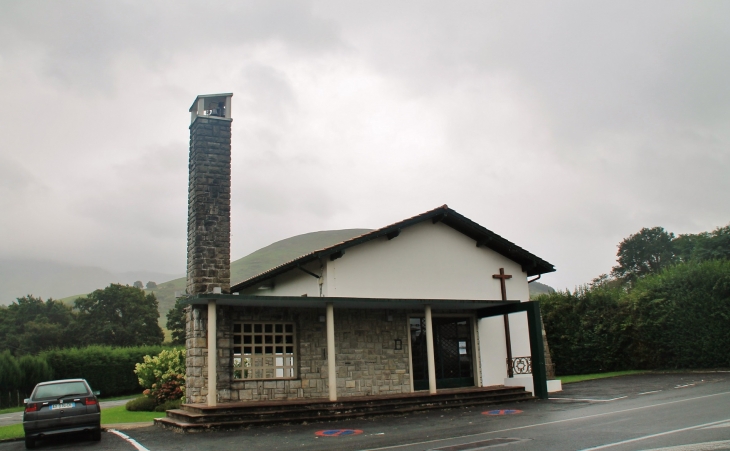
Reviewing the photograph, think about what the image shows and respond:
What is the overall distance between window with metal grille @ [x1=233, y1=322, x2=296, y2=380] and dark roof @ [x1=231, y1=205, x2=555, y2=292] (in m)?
1.93

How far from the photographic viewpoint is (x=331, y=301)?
15102mm

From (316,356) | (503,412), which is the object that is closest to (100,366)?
(316,356)

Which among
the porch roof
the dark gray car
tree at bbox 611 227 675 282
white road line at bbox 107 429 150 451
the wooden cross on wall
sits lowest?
white road line at bbox 107 429 150 451

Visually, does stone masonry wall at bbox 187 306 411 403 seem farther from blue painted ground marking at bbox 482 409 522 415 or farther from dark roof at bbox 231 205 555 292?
blue painted ground marking at bbox 482 409 522 415

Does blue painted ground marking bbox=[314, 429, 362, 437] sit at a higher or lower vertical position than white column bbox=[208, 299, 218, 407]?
lower

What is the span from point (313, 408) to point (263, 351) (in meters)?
2.42

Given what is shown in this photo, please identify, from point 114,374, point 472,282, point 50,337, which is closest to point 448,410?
point 472,282

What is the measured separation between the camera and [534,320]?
16.9m

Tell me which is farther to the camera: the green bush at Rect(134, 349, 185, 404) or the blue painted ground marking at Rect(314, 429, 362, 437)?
the green bush at Rect(134, 349, 185, 404)

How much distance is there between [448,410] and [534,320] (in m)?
3.89

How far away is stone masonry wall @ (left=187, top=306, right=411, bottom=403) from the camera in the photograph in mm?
14906

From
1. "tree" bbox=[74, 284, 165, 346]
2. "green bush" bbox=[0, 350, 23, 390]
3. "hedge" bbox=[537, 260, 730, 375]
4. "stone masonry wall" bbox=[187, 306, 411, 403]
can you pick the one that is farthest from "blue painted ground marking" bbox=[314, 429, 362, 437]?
"tree" bbox=[74, 284, 165, 346]

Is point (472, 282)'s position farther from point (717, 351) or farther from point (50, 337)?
point (50, 337)

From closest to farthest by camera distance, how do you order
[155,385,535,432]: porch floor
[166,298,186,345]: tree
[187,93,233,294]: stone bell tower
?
[155,385,535,432]: porch floor → [187,93,233,294]: stone bell tower → [166,298,186,345]: tree
